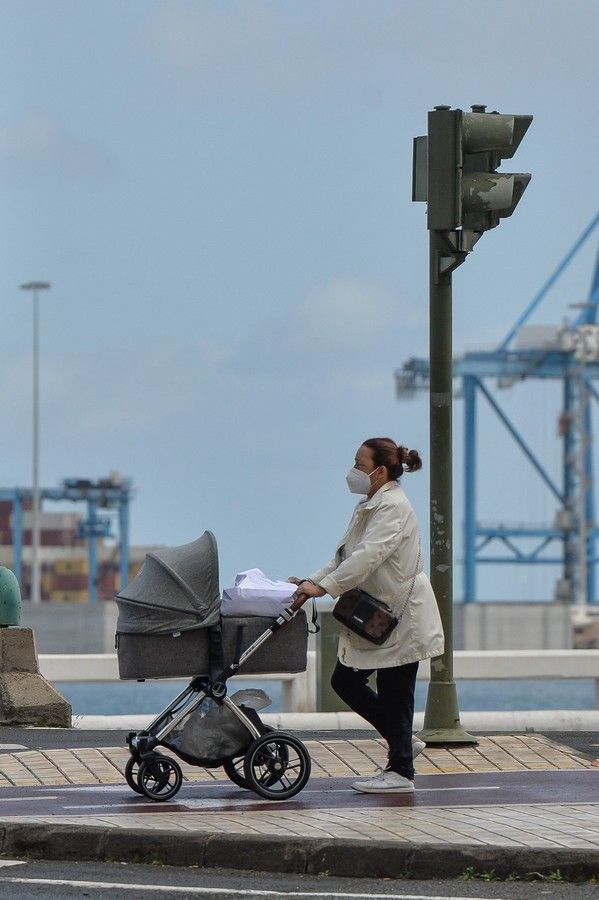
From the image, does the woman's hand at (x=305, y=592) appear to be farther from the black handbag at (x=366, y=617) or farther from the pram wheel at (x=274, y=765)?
the pram wheel at (x=274, y=765)

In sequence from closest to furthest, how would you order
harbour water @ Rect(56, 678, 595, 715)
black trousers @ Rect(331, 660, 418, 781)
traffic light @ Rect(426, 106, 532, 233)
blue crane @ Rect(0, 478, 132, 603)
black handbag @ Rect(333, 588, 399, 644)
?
black handbag @ Rect(333, 588, 399, 644) < black trousers @ Rect(331, 660, 418, 781) < traffic light @ Rect(426, 106, 532, 233) < harbour water @ Rect(56, 678, 595, 715) < blue crane @ Rect(0, 478, 132, 603)

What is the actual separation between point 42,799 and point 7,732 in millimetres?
2972

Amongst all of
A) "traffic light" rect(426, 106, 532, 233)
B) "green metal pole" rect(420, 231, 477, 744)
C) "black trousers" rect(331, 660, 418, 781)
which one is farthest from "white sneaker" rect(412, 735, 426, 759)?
"traffic light" rect(426, 106, 532, 233)

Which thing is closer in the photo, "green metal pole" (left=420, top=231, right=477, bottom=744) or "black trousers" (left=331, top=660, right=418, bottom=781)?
"black trousers" (left=331, top=660, right=418, bottom=781)

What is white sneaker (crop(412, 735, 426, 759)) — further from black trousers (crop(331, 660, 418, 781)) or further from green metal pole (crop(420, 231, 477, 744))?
green metal pole (crop(420, 231, 477, 744))

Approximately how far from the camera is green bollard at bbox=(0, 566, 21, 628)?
38.4 feet

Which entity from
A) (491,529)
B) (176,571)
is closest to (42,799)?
(176,571)

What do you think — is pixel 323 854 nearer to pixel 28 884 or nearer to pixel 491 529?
pixel 28 884

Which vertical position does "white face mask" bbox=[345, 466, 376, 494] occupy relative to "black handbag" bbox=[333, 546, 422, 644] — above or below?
above

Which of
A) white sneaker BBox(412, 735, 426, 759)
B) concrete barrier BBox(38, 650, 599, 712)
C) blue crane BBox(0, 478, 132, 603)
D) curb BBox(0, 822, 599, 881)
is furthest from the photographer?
blue crane BBox(0, 478, 132, 603)

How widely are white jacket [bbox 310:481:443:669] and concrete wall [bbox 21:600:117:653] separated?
98371 millimetres

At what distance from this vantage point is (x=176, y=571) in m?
7.92

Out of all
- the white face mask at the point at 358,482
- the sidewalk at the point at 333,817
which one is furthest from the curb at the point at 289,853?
the white face mask at the point at 358,482

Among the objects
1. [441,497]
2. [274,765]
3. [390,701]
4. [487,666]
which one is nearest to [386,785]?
[390,701]
